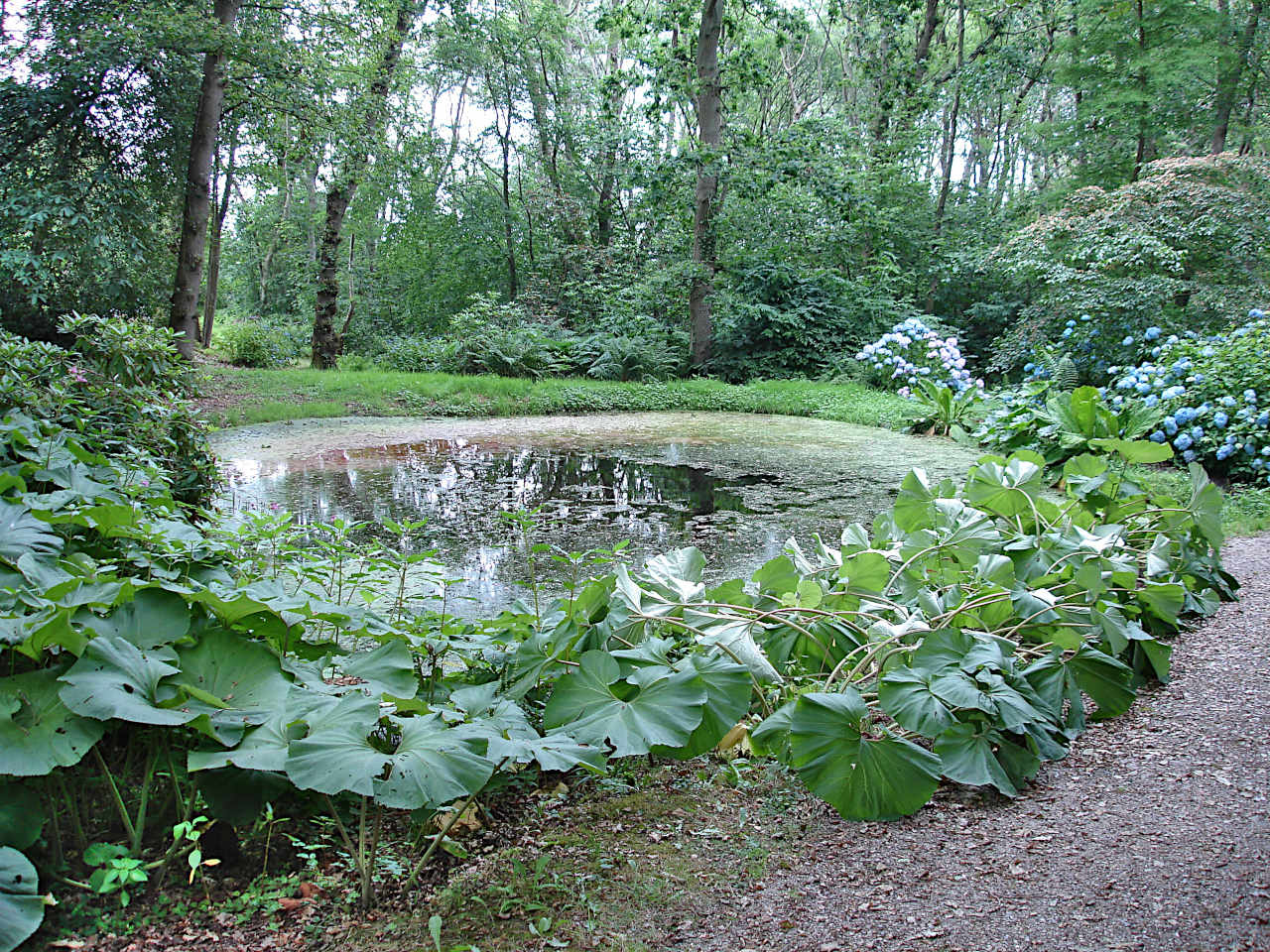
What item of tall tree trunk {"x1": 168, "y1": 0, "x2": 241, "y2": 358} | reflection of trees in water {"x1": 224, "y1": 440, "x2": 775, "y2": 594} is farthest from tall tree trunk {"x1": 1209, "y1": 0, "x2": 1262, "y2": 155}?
tall tree trunk {"x1": 168, "y1": 0, "x2": 241, "y2": 358}

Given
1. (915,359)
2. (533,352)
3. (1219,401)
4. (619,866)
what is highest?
(915,359)

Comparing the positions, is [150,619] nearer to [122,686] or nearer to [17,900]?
[122,686]

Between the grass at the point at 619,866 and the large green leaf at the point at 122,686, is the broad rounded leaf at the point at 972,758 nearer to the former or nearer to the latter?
the grass at the point at 619,866

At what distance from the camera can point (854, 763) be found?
1.47 m

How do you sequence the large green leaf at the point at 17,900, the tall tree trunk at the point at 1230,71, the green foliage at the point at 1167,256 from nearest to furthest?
the large green leaf at the point at 17,900
the green foliage at the point at 1167,256
the tall tree trunk at the point at 1230,71

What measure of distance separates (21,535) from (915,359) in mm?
10359

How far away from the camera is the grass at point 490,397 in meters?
8.34

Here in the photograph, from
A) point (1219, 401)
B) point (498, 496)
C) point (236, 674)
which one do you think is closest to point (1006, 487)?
point (236, 674)

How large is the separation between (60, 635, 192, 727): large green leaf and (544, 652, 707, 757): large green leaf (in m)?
0.63

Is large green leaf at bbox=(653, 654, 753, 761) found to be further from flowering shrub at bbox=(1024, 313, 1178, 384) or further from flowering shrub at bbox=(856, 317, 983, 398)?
flowering shrub at bbox=(856, 317, 983, 398)

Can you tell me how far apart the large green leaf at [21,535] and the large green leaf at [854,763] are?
150 cm

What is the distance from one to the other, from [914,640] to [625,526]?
2.30m

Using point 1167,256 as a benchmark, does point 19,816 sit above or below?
below

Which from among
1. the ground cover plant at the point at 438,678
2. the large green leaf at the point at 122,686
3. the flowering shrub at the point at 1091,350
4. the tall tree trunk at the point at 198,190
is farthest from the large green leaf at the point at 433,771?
the tall tree trunk at the point at 198,190
